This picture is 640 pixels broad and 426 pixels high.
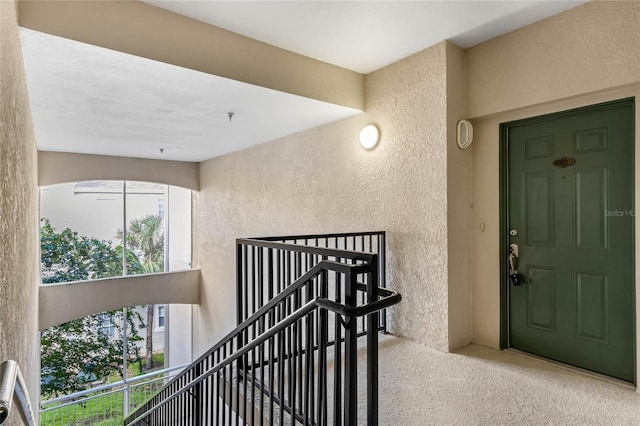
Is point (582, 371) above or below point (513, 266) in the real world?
below

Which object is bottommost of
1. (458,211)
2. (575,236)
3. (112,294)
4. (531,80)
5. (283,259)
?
(112,294)

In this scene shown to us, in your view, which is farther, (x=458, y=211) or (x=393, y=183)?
(x=393, y=183)

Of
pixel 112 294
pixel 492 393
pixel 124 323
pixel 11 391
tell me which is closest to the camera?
pixel 11 391

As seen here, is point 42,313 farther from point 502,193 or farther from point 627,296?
point 627,296

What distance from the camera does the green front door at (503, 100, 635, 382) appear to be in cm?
220

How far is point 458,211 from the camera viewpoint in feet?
9.25

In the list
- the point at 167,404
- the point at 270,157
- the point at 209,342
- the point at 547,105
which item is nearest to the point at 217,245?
the point at 209,342

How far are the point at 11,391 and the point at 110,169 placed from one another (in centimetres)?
611

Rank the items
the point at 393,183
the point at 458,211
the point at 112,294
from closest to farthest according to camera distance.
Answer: the point at 458,211
the point at 393,183
the point at 112,294

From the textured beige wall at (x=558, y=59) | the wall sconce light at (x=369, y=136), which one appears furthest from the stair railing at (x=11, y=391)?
the textured beige wall at (x=558, y=59)

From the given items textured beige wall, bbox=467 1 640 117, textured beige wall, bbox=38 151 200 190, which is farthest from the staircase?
textured beige wall, bbox=38 151 200 190

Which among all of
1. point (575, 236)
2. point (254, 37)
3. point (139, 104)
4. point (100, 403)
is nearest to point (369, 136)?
point (254, 37)

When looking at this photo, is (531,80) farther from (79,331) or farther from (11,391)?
(79,331)

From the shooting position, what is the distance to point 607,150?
2.26 m
